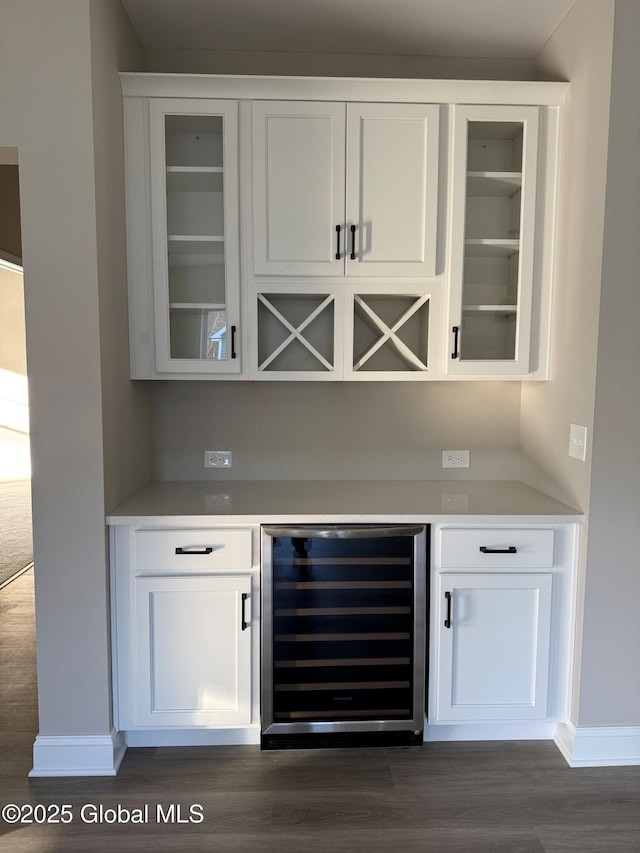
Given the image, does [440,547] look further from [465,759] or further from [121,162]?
[121,162]

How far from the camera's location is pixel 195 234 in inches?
85.7

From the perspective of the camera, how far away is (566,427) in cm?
214

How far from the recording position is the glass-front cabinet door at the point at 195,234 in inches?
82.6

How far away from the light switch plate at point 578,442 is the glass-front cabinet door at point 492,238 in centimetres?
33

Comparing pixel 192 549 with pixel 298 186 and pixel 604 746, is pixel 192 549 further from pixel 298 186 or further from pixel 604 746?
pixel 604 746

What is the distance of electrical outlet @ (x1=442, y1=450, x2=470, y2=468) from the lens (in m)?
2.59

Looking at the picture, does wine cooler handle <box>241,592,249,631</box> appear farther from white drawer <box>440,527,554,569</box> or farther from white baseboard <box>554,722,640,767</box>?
white baseboard <box>554,722,640,767</box>

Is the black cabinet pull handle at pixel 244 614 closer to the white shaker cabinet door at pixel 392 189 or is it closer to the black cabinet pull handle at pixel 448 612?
the black cabinet pull handle at pixel 448 612

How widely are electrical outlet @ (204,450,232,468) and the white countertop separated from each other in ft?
0.27

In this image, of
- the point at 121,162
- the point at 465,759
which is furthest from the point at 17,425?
the point at 465,759

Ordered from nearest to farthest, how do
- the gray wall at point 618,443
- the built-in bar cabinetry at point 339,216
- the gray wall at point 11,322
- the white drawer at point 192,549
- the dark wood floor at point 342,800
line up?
the dark wood floor at point 342,800, the gray wall at point 618,443, the white drawer at point 192,549, the built-in bar cabinetry at point 339,216, the gray wall at point 11,322

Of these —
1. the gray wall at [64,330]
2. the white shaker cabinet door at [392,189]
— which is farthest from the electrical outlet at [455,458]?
the gray wall at [64,330]

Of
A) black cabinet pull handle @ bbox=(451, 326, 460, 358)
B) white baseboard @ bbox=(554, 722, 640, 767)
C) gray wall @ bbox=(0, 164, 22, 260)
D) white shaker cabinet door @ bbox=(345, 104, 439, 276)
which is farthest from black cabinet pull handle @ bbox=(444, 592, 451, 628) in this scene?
gray wall @ bbox=(0, 164, 22, 260)

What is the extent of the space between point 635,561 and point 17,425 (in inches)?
255
